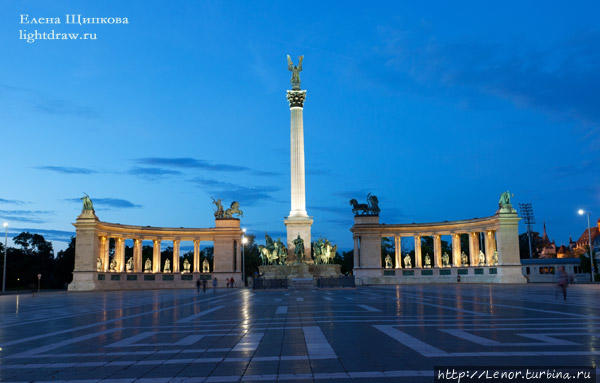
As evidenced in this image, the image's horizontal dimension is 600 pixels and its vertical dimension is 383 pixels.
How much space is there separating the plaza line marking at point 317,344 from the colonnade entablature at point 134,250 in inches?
2704

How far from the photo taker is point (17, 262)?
104 meters

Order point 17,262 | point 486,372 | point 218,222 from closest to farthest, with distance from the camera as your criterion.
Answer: point 486,372, point 218,222, point 17,262

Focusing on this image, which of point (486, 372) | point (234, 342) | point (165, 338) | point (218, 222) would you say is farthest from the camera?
point (218, 222)

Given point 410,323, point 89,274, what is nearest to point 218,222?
point 89,274

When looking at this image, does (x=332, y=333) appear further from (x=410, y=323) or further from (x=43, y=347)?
(x=43, y=347)

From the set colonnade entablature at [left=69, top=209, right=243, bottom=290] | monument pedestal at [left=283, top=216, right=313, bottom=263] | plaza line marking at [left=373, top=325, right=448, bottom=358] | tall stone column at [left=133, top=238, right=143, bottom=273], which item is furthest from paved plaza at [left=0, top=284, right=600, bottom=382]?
tall stone column at [left=133, top=238, right=143, bottom=273]

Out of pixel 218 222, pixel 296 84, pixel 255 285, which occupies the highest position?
pixel 296 84

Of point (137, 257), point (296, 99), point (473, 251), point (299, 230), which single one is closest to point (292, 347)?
point (299, 230)

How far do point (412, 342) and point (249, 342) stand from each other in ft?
14.5

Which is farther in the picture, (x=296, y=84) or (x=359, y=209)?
(x=359, y=209)

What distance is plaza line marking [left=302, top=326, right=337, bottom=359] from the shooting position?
479 inches

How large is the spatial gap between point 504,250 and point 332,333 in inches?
2769

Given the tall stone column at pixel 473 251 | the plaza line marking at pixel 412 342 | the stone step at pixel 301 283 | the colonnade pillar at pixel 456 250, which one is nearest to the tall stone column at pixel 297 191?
the stone step at pixel 301 283

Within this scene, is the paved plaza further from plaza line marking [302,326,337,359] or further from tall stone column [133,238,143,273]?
tall stone column [133,238,143,273]
